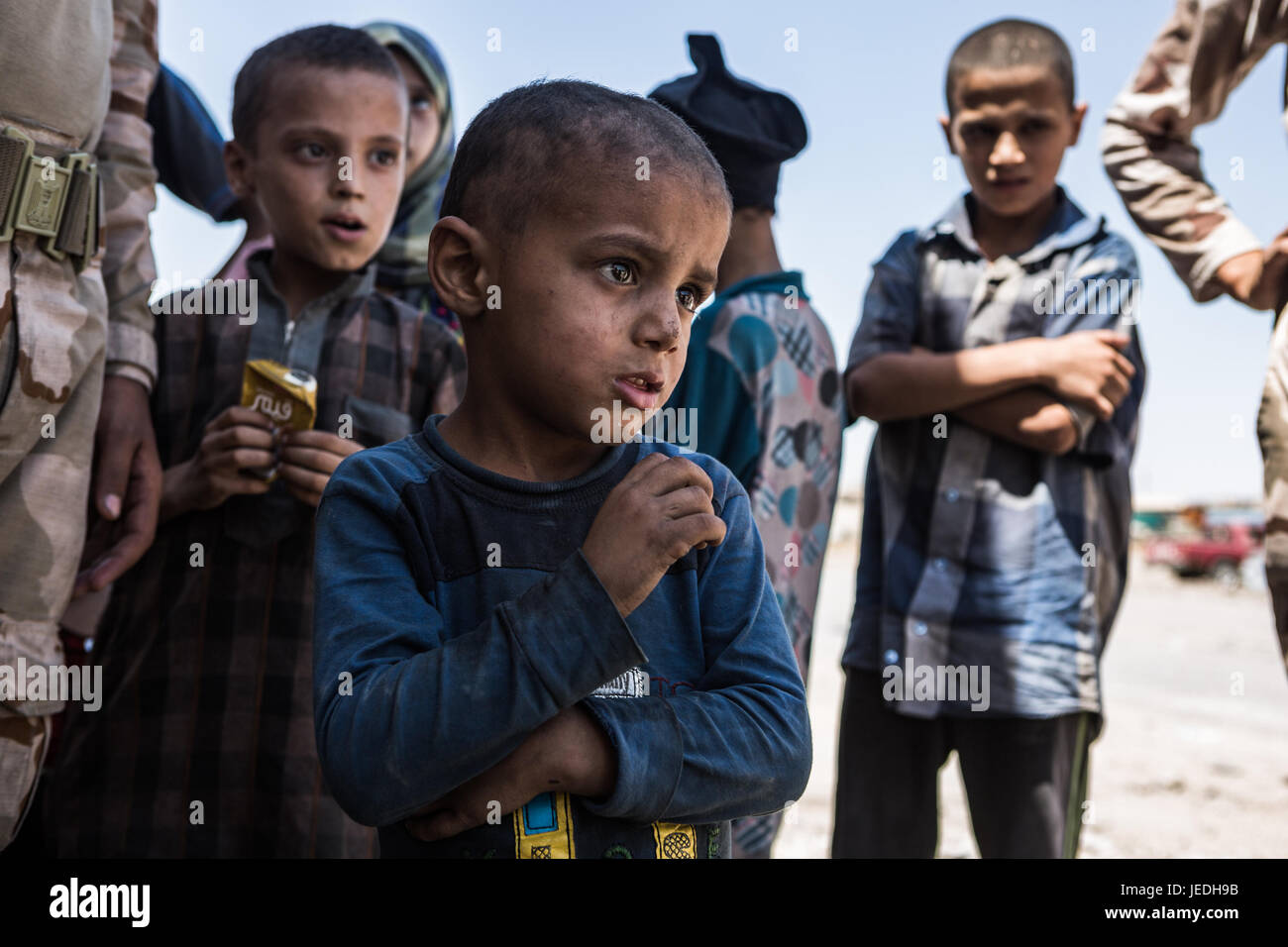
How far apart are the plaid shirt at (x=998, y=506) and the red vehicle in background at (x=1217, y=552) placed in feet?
80.5

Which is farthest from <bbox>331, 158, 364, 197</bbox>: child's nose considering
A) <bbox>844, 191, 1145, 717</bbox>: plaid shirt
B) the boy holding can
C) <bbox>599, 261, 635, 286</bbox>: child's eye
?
<bbox>844, 191, 1145, 717</bbox>: plaid shirt

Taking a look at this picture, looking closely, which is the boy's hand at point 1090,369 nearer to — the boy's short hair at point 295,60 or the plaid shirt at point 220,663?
the plaid shirt at point 220,663

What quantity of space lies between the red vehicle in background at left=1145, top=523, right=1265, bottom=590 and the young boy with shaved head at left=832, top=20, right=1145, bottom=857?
967 inches

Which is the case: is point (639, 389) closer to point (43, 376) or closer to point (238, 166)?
point (43, 376)

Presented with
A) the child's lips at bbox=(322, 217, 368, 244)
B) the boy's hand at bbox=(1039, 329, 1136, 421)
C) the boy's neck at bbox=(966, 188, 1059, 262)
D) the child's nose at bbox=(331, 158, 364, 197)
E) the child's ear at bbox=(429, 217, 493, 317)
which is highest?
the boy's neck at bbox=(966, 188, 1059, 262)

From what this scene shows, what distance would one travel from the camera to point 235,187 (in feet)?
8.52

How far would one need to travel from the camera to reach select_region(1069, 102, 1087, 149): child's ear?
3.04 metres

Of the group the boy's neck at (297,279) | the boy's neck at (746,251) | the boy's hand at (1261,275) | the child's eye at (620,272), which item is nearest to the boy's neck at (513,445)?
the child's eye at (620,272)

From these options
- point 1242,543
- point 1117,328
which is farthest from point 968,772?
point 1242,543

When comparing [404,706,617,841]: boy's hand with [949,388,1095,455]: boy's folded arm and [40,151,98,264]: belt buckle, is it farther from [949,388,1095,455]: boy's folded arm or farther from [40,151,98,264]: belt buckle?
[949,388,1095,455]: boy's folded arm

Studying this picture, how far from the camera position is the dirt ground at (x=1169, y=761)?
4.94m

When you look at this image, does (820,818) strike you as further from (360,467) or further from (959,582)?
(360,467)

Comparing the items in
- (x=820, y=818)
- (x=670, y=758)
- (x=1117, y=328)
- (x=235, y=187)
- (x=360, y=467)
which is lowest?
(x=820, y=818)
